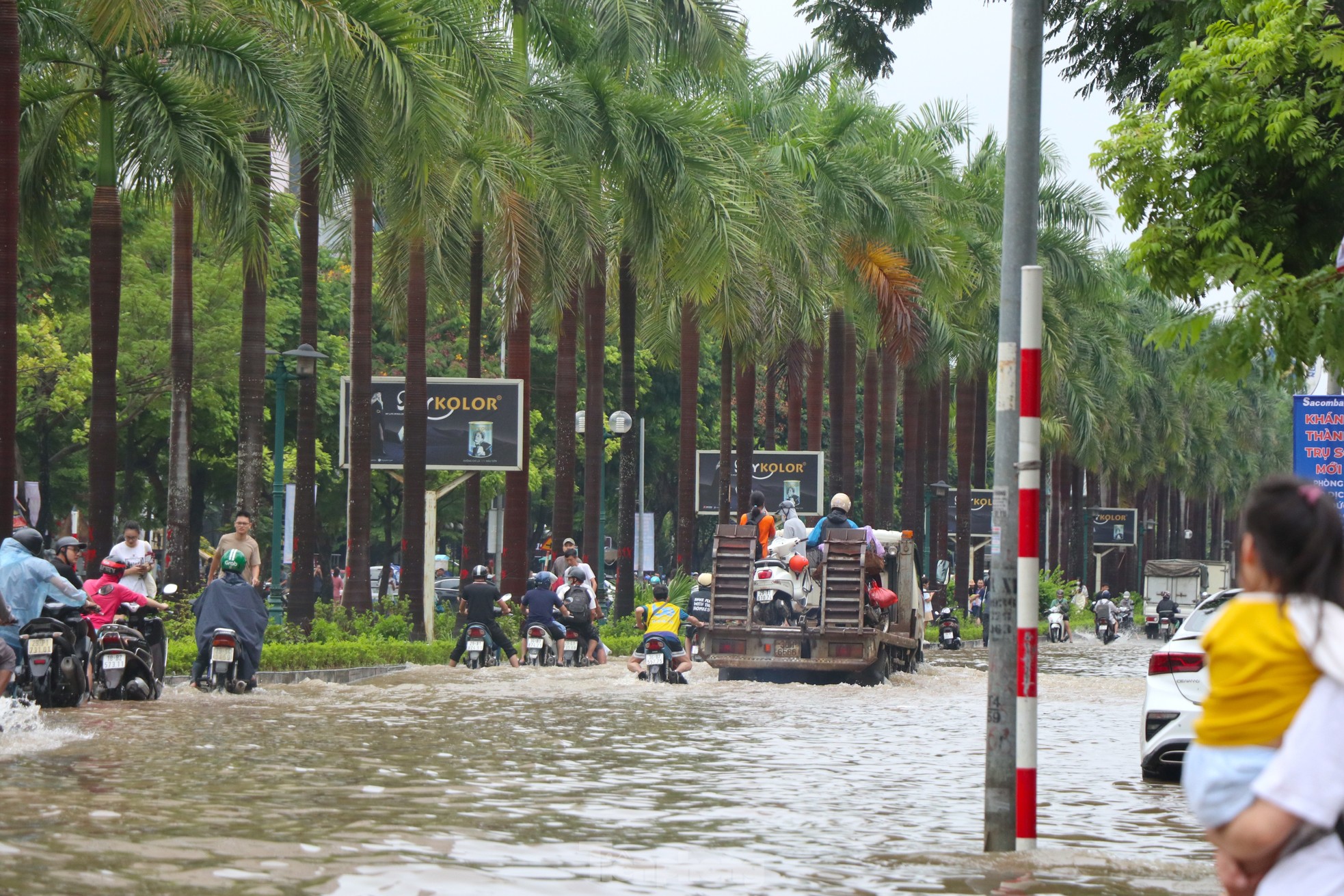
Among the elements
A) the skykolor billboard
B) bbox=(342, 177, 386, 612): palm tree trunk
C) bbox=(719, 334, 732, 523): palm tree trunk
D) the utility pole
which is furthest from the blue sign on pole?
bbox=(719, 334, 732, 523): palm tree trunk

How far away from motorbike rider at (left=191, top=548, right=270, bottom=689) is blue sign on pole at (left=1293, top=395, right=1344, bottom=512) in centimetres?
1045

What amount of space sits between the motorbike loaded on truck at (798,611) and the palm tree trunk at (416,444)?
18.6 feet

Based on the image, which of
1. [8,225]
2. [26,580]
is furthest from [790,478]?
[26,580]

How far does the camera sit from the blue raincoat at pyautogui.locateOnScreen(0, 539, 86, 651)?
1550cm

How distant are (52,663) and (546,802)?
6.86 meters

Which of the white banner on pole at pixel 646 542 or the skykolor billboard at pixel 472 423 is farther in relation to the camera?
the white banner on pole at pixel 646 542

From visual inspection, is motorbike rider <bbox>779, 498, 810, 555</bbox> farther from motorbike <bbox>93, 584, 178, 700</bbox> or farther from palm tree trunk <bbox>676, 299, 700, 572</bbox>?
motorbike <bbox>93, 584, 178, 700</bbox>

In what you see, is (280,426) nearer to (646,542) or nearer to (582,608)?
(582,608)

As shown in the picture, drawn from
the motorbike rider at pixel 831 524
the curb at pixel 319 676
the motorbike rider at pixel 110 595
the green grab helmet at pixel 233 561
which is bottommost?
the curb at pixel 319 676

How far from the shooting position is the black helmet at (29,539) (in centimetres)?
1538

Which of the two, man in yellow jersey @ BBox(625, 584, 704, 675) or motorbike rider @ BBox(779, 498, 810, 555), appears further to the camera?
motorbike rider @ BBox(779, 498, 810, 555)

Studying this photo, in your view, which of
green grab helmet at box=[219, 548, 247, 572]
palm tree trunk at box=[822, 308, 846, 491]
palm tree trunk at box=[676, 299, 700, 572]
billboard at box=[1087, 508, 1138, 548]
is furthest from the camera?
billboard at box=[1087, 508, 1138, 548]

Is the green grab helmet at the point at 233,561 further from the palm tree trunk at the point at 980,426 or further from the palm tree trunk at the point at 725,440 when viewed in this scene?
the palm tree trunk at the point at 980,426

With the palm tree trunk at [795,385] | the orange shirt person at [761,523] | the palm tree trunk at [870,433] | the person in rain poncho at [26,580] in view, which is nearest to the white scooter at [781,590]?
the orange shirt person at [761,523]
